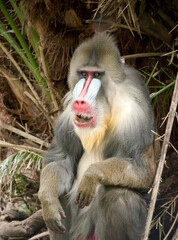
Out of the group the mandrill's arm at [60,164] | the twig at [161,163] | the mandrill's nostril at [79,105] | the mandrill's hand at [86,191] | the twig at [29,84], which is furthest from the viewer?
the twig at [29,84]

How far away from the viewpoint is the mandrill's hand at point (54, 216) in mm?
4480

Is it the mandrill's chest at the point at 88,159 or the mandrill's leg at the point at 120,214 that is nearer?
the mandrill's leg at the point at 120,214

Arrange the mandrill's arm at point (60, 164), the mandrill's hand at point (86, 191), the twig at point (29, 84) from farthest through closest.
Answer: the twig at point (29, 84)
the mandrill's arm at point (60, 164)
the mandrill's hand at point (86, 191)

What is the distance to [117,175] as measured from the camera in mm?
4465

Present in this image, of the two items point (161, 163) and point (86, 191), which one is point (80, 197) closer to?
point (86, 191)

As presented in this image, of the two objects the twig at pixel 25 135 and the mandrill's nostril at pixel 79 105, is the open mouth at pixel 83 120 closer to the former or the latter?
the mandrill's nostril at pixel 79 105

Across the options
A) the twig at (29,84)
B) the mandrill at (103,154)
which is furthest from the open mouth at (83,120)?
the twig at (29,84)

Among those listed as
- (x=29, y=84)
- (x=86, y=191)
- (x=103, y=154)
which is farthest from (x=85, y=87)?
(x=29, y=84)

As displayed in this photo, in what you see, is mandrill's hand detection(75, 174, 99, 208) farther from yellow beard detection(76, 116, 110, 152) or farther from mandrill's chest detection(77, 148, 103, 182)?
mandrill's chest detection(77, 148, 103, 182)

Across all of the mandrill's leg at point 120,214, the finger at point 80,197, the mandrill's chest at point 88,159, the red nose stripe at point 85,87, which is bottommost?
the mandrill's leg at point 120,214

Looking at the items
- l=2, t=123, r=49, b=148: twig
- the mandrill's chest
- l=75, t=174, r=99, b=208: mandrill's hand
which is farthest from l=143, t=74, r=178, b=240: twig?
l=2, t=123, r=49, b=148: twig

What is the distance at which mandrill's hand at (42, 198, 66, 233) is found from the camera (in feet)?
14.7

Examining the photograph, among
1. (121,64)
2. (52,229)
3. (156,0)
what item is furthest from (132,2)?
(52,229)

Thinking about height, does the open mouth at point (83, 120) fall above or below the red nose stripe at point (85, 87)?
below
